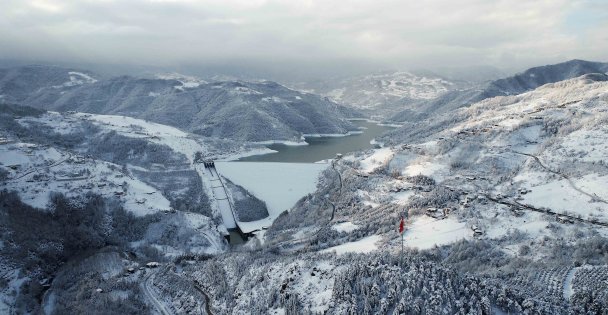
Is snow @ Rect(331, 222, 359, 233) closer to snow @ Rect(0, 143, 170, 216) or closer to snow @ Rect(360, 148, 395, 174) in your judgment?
snow @ Rect(360, 148, 395, 174)

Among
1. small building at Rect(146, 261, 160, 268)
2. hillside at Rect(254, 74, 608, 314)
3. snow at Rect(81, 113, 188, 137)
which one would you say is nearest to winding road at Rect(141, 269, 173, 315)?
small building at Rect(146, 261, 160, 268)

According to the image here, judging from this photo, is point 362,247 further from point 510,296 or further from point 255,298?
point 510,296

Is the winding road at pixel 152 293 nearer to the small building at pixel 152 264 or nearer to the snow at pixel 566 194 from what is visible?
the small building at pixel 152 264

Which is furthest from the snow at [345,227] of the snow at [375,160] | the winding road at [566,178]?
the winding road at [566,178]

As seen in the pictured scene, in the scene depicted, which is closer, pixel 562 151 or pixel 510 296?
pixel 510 296

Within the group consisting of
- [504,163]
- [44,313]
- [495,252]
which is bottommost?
[44,313]

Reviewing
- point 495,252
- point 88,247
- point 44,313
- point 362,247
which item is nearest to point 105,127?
point 88,247
